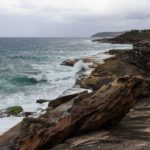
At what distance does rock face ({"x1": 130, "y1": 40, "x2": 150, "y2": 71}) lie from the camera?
102ft

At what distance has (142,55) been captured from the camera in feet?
104

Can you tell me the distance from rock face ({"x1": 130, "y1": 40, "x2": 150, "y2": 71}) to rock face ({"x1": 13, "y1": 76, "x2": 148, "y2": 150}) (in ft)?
Answer: 51.9

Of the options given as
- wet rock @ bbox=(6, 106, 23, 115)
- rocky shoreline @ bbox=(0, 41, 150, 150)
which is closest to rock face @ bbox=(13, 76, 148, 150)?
rocky shoreline @ bbox=(0, 41, 150, 150)

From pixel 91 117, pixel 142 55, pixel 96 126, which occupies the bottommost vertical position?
pixel 96 126

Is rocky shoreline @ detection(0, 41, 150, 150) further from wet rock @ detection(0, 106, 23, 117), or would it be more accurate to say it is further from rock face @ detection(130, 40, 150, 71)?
rock face @ detection(130, 40, 150, 71)

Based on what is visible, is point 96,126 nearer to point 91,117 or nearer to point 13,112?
point 91,117

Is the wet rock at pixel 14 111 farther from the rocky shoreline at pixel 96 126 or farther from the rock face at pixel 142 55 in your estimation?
the rocky shoreline at pixel 96 126

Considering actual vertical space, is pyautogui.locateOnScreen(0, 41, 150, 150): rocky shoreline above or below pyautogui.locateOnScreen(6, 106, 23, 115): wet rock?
above

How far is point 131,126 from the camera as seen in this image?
595 inches

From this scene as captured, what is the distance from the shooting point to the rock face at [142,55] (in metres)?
31.0

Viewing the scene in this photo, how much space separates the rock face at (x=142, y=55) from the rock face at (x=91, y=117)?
1582 centimetres

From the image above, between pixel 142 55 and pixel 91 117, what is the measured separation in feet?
58.3

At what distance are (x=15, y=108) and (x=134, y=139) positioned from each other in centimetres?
1601

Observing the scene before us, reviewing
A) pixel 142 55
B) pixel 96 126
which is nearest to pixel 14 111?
pixel 142 55
